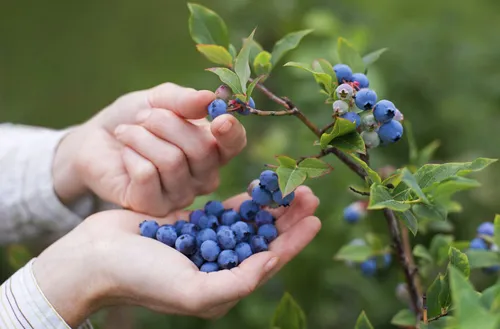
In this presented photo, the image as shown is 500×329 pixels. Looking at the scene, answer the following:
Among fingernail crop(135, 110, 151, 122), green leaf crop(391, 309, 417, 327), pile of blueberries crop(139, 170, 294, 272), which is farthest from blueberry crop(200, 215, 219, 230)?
green leaf crop(391, 309, 417, 327)

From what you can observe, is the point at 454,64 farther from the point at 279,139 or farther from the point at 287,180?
the point at 287,180

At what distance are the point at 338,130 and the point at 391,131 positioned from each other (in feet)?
0.31

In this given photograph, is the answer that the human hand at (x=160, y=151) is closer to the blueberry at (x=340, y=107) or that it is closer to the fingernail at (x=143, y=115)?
the fingernail at (x=143, y=115)

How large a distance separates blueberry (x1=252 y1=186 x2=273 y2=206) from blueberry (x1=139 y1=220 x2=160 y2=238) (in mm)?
178

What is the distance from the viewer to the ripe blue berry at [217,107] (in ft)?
3.01

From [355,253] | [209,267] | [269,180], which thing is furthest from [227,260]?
[355,253]

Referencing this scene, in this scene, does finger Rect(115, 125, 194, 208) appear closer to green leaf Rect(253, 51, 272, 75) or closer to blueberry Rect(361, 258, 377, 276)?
green leaf Rect(253, 51, 272, 75)

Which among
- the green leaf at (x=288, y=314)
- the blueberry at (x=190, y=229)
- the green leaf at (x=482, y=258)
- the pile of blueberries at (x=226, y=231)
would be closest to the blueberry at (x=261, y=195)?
the pile of blueberries at (x=226, y=231)

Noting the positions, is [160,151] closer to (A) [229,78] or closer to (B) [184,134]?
(B) [184,134]

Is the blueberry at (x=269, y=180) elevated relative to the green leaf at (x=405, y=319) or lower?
elevated

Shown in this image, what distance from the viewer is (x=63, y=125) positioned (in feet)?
9.95

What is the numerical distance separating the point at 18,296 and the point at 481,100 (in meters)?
1.47

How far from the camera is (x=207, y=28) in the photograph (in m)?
1.01

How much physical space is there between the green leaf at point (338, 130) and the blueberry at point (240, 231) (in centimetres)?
20
